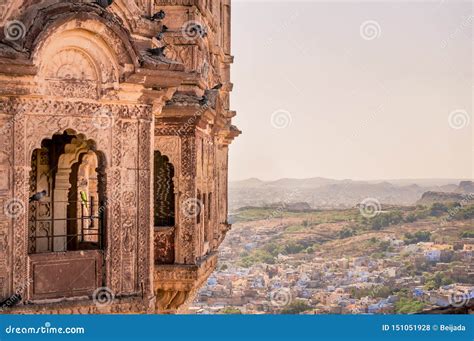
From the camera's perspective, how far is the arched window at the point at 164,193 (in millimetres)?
15055

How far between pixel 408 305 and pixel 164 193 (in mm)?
9032

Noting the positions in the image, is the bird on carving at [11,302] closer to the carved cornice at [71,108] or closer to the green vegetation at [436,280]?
the carved cornice at [71,108]

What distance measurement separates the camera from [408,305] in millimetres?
20969

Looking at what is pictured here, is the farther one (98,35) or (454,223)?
(454,223)

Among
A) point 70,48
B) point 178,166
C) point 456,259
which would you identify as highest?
point 70,48

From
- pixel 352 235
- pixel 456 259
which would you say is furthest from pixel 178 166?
pixel 352 235

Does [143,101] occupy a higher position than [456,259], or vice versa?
[143,101]

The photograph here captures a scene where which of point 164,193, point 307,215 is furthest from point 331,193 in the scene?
point 164,193

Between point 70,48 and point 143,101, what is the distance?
1352 millimetres

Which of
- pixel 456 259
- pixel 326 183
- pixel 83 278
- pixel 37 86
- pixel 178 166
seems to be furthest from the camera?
pixel 326 183

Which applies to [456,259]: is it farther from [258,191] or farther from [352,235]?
[258,191]

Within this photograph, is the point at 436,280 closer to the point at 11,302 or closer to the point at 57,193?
the point at 57,193

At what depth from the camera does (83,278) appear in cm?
1040

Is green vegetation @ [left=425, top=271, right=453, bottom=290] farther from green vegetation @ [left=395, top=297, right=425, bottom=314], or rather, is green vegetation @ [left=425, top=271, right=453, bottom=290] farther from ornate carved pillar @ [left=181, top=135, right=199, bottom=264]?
ornate carved pillar @ [left=181, top=135, right=199, bottom=264]
